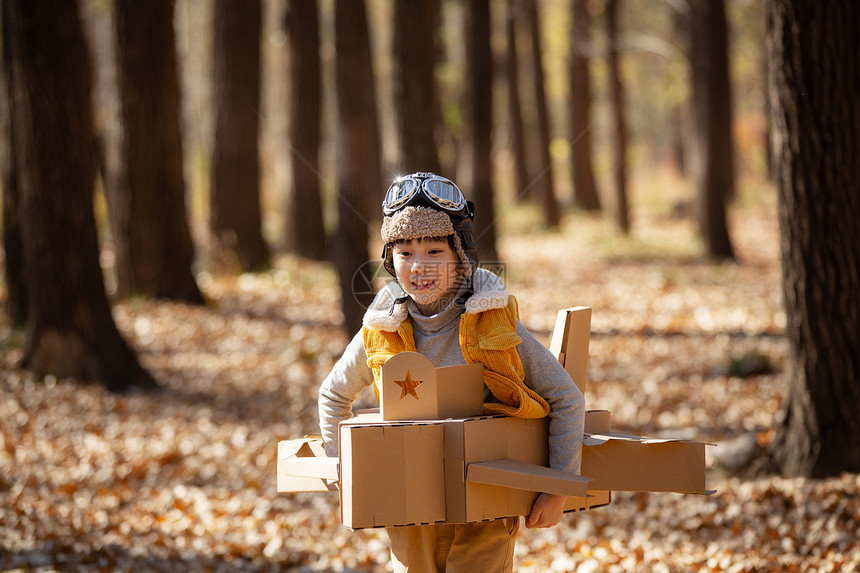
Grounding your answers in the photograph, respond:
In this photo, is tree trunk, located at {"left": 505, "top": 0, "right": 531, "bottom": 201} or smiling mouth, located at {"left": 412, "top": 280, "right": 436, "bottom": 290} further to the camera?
tree trunk, located at {"left": 505, "top": 0, "right": 531, "bottom": 201}

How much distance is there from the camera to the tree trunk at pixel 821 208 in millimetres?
5020

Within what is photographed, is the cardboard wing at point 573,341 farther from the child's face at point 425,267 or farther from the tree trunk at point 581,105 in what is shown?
the tree trunk at point 581,105

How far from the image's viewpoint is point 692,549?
4.89 meters

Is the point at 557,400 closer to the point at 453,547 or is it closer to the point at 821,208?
the point at 453,547

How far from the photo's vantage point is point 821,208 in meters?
5.06

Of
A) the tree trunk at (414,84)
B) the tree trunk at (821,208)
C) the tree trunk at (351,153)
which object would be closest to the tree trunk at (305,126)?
the tree trunk at (414,84)

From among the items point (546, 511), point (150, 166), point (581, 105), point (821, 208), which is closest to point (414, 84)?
point (150, 166)

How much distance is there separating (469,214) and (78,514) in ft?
13.3

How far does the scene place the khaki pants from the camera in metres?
2.83

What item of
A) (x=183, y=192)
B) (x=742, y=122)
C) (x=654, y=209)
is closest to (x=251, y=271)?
(x=183, y=192)

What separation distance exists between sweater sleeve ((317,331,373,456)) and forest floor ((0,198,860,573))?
228cm

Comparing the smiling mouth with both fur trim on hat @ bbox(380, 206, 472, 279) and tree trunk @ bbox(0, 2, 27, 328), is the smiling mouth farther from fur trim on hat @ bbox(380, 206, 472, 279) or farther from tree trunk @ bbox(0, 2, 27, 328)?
tree trunk @ bbox(0, 2, 27, 328)

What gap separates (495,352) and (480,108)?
13.4 m

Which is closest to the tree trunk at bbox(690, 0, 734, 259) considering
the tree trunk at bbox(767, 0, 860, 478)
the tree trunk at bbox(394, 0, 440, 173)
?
the tree trunk at bbox(394, 0, 440, 173)
